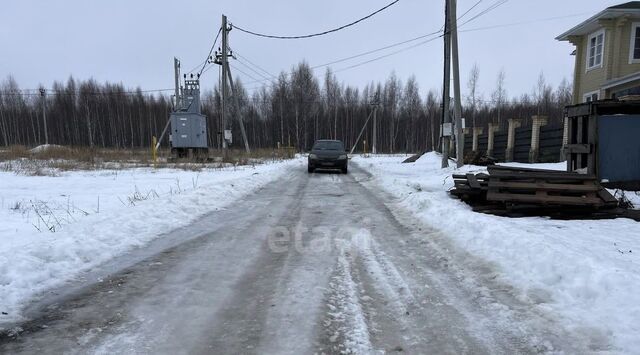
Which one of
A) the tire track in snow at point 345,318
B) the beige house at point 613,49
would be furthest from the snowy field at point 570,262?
the beige house at point 613,49

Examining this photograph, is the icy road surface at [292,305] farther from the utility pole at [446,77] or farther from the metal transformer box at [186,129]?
the metal transformer box at [186,129]

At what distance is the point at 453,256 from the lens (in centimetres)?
546

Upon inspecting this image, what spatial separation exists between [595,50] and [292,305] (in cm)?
2483

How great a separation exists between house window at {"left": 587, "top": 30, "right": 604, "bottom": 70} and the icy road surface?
21.1 m

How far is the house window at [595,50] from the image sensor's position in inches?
852

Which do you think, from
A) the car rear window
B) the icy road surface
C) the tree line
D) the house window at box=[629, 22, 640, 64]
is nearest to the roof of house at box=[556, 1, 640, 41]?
the house window at box=[629, 22, 640, 64]

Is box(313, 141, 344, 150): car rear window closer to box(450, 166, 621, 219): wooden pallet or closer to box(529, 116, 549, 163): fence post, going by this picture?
box(529, 116, 549, 163): fence post

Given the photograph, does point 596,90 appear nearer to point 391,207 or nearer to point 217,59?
point 391,207

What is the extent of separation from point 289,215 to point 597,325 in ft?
20.0

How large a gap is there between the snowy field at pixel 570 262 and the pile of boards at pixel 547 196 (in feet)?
1.15

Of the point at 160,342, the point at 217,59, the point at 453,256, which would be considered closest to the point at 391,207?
the point at 453,256

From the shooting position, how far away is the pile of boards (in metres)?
7.56

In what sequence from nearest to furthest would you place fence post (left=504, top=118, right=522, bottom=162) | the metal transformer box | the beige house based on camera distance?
the beige house → fence post (left=504, top=118, right=522, bottom=162) → the metal transformer box

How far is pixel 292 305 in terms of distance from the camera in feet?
12.6
